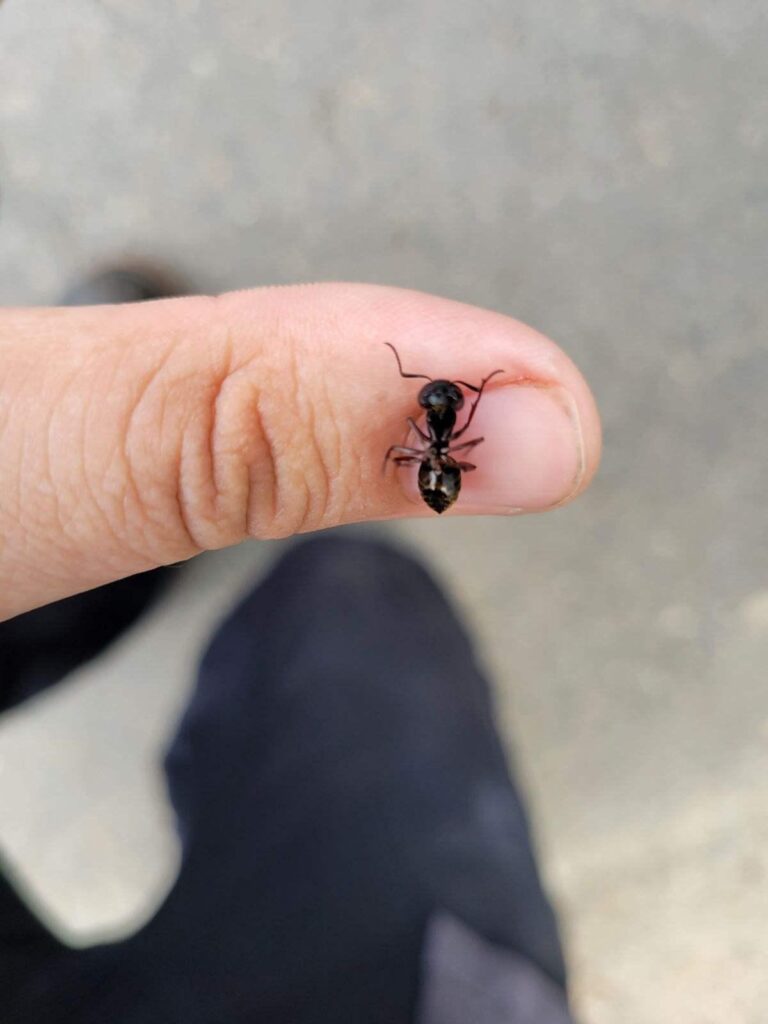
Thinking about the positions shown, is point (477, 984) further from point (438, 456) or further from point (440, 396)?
point (440, 396)

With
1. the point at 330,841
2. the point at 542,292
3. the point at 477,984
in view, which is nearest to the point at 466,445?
the point at 542,292

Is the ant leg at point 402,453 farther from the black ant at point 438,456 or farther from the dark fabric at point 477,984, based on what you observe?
the dark fabric at point 477,984

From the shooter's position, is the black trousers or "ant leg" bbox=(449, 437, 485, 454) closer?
"ant leg" bbox=(449, 437, 485, 454)

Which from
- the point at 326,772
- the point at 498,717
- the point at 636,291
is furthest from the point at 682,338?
the point at 326,772

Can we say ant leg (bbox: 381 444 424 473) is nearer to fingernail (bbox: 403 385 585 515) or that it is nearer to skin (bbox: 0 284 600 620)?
skin (bbox: 0 284 600 620)

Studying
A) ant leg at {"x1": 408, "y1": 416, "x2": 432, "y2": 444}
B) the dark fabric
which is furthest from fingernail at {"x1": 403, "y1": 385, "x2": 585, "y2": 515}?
the dark fabric

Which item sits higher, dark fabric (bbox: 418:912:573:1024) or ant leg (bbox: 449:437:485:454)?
ant leg (bbox: 449:437:485:454)
